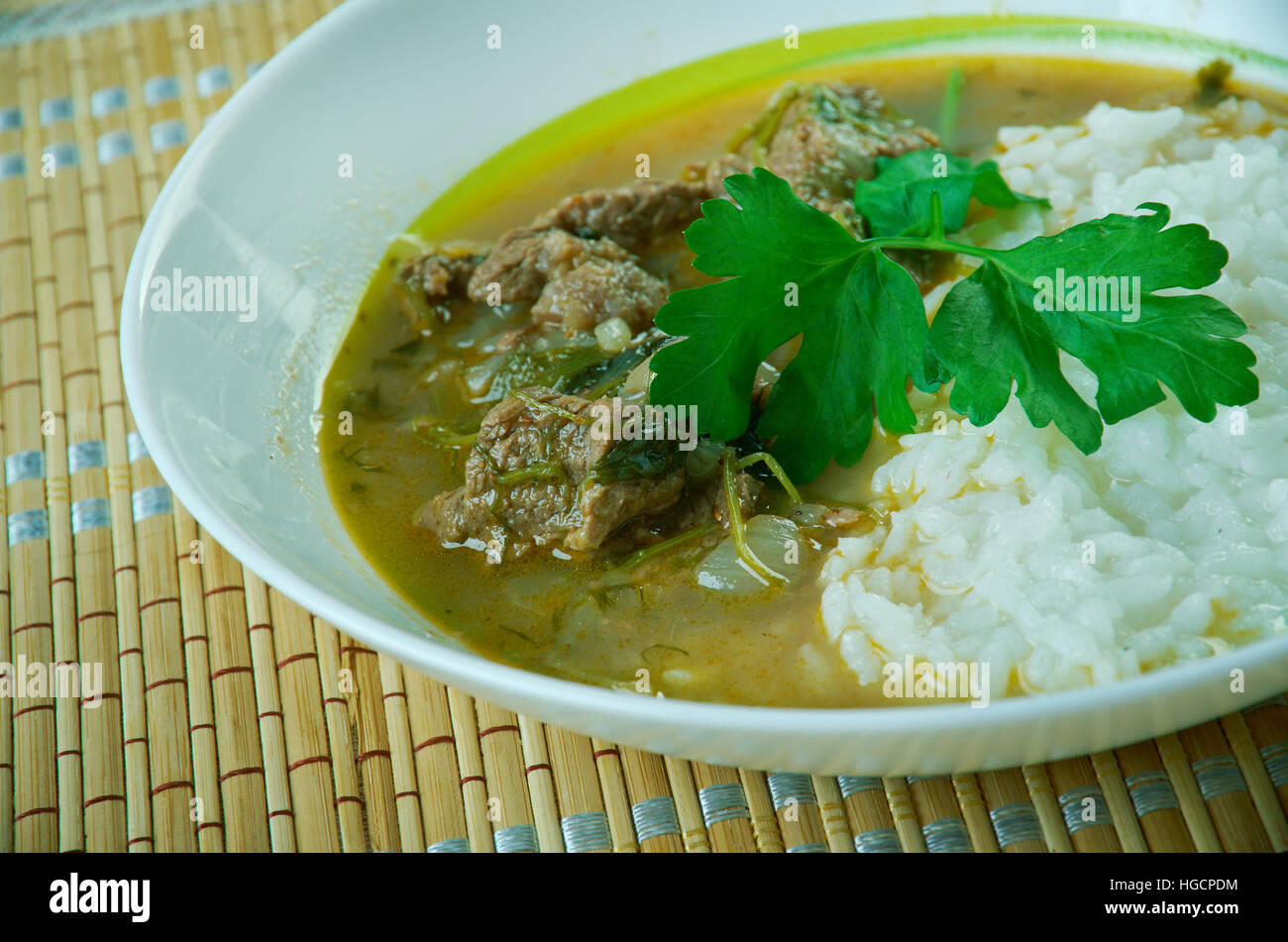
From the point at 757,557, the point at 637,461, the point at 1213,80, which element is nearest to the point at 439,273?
the point at 637,461

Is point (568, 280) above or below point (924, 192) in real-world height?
below

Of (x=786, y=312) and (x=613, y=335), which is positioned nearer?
(x=786, y=312)

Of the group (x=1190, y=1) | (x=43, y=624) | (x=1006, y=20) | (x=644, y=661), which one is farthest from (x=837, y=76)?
(x=43, y=624)

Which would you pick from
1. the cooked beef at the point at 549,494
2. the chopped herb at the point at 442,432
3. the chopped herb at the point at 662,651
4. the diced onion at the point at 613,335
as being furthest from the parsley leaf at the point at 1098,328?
the chopped herb at the point at 442,432

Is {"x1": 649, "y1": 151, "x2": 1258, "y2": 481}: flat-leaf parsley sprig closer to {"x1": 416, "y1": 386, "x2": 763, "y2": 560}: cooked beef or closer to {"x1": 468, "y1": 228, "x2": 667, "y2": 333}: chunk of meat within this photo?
{"x1": 416, "y1": 386, "x2": 763, "y2": 560}: cooked beef

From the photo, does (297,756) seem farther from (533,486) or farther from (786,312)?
(786,312)

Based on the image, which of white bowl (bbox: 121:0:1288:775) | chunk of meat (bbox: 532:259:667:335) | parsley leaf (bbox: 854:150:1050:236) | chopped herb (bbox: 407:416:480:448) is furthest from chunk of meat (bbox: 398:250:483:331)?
parsley leaf (bbox: 854:150:1050:236)

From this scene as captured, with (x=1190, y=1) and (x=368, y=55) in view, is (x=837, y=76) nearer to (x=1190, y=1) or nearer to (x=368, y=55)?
(x=1190, y=1)
